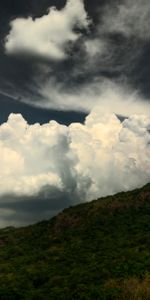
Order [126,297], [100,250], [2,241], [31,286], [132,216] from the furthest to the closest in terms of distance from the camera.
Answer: [2,241]
[132,216]
[100,250]
[31,286]
[126,297]

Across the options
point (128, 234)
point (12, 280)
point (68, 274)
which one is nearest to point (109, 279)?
point (68, 274)

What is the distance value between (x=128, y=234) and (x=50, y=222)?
36.3 metres

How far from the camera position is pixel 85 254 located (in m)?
140

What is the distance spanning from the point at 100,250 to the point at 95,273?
2394 cm

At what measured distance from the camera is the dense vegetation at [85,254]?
108500 millimetres

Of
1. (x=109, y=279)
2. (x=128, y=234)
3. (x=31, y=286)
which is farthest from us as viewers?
(x=128, y=234)

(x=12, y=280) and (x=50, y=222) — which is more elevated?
(x=50, y=222)

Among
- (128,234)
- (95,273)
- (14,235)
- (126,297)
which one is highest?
(14,235)

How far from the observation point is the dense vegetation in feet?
356

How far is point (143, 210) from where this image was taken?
552ft

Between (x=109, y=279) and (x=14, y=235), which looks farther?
(x=14, y=235)

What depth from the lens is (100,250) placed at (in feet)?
467

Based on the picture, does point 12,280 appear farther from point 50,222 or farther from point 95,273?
point 50,222

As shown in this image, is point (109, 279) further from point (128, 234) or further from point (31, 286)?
point (128, 234)
